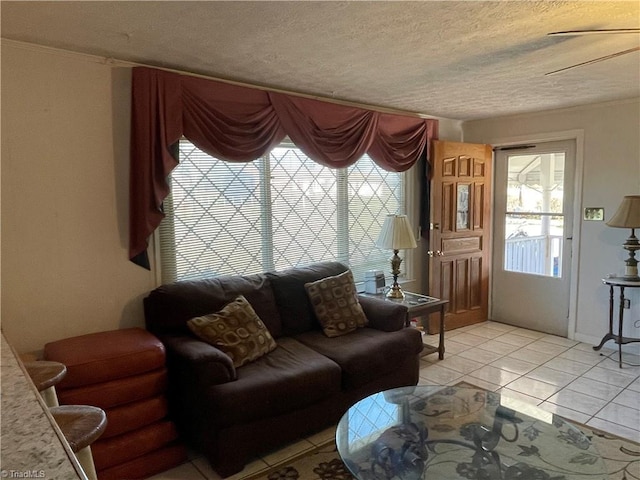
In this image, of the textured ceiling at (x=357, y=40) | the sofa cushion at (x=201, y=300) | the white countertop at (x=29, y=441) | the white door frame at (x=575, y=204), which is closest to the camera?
the white countertop at (x=29, y=441)

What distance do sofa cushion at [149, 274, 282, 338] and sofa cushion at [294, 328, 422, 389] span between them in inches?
12.5

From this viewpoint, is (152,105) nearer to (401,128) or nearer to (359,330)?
(359,330)

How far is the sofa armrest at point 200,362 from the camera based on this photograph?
7.50 ft

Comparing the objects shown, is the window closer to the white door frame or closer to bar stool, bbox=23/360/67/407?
bar stool, bbox=23/360/67/407

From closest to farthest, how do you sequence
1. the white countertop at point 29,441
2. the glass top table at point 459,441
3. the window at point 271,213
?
the white countertop at point 29,441, the glass top table at point 459,441, the window at point 271,213

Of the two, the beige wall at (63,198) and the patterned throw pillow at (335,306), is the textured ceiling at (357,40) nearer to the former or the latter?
the beige wall at (63,198)

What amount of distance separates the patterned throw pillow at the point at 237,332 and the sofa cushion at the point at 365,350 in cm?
37

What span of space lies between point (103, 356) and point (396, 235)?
2382mm

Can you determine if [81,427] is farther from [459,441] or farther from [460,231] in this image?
[460,231]

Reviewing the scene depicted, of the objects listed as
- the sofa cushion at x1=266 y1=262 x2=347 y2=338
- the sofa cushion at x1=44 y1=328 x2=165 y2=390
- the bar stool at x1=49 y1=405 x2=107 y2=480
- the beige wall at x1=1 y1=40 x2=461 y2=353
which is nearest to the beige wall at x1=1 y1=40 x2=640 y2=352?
the beige wall at x1=1 y1=40 x2=461 y2=353

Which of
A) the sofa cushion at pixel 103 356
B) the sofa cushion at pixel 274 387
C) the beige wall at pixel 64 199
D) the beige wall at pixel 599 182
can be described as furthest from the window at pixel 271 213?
the beige wall at pixel 599 182

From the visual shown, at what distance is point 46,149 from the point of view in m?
2.48

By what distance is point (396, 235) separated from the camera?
3721 mm

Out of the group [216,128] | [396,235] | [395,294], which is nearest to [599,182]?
[396,235]
